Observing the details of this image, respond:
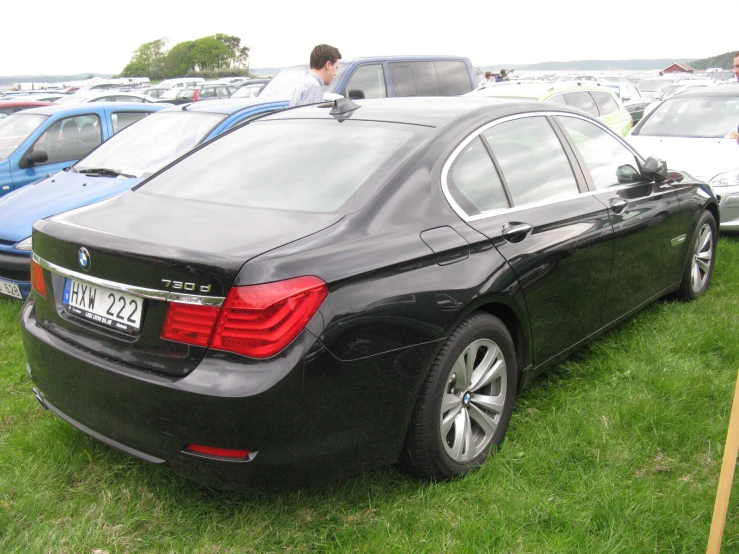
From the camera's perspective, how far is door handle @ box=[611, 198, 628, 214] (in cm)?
384

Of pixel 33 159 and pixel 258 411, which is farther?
pixel 33 159

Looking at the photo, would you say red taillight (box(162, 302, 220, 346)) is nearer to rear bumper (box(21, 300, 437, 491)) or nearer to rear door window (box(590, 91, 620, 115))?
rear bumper (box(21, 300, 437, 491))

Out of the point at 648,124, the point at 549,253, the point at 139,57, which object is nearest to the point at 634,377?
the point at 549,253

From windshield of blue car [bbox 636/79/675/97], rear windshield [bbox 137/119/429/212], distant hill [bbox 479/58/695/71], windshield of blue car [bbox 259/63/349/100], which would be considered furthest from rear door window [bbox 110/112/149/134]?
distant hill [bbox 479/58/695/71]

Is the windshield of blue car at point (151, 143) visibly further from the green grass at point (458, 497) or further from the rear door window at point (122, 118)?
the green grass at point (458, 497)

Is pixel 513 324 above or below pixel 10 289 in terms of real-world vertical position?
above

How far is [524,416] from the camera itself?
11.4 ft

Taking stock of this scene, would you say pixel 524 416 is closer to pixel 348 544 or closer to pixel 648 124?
pixel 348 544

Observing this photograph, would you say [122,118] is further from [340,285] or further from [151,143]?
[340,285]

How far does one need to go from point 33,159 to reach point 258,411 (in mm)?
5766

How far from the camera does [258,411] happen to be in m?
2.26

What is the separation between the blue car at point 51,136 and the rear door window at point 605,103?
605 centimetres

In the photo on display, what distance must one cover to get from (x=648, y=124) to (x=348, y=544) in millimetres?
7421

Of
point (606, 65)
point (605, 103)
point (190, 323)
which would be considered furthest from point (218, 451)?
point (606, 65)
